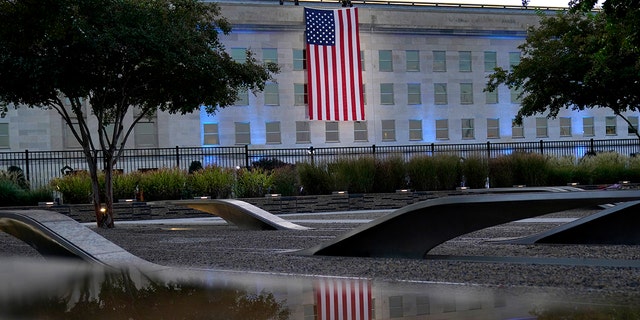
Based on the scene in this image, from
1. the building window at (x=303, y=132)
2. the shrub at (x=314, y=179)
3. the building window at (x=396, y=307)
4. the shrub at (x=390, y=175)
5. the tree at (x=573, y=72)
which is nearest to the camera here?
the building window at (x=396, y=307)

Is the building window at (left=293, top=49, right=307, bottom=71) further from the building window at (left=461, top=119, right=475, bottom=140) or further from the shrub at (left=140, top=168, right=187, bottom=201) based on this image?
the shrub at (left=140, top=168, right=187, bottom=201)

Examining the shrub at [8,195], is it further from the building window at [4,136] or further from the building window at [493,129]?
the building window at [493,129]

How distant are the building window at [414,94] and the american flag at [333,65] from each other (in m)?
10.9

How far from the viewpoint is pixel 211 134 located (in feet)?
161

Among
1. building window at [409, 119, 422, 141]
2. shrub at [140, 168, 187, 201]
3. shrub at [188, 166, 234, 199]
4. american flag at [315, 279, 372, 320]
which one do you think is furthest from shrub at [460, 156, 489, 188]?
building window at [409, 119, 422, 141]

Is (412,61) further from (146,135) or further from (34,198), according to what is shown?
(34,198)

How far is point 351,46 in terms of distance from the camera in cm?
4269

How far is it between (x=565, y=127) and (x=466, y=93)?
778 centimetres

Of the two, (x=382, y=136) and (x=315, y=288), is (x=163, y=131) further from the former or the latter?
(x=315, y=288)

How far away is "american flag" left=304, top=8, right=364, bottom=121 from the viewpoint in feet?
136

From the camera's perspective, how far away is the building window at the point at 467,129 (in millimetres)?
54188

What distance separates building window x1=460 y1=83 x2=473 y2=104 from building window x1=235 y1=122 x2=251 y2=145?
1487 centimetres

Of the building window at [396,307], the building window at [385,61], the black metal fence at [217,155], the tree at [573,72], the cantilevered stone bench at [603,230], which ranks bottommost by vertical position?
the building window at [396,307]

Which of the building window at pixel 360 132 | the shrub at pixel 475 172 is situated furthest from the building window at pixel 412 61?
the shrub at pixel 475 172
